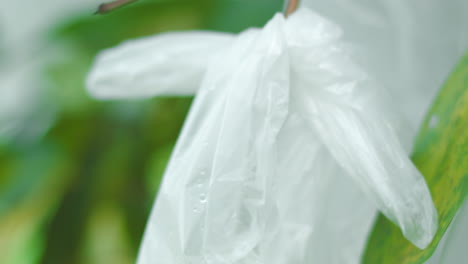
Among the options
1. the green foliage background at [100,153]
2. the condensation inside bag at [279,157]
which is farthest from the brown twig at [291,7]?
the green foliage background at [100,153]

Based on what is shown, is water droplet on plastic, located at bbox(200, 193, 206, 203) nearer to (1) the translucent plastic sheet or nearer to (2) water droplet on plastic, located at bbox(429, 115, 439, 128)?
(2) water droplet on plastic, located at bbox(429, 115, 439, 128)

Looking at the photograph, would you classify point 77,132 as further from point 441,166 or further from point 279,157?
point 441,166

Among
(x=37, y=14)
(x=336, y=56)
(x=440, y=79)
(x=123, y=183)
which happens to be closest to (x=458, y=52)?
(x=440, y=79)

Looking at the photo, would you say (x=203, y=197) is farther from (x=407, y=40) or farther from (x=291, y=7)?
(x=407, y=40)

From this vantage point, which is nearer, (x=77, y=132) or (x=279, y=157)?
(x=279, y=157)

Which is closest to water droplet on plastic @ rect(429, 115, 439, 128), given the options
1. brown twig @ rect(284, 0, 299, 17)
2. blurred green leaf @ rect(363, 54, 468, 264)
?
blurred green leaf @ rect(363, 54, 468, 264)

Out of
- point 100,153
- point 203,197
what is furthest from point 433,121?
point 100,153

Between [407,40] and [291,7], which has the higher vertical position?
[291,7]
